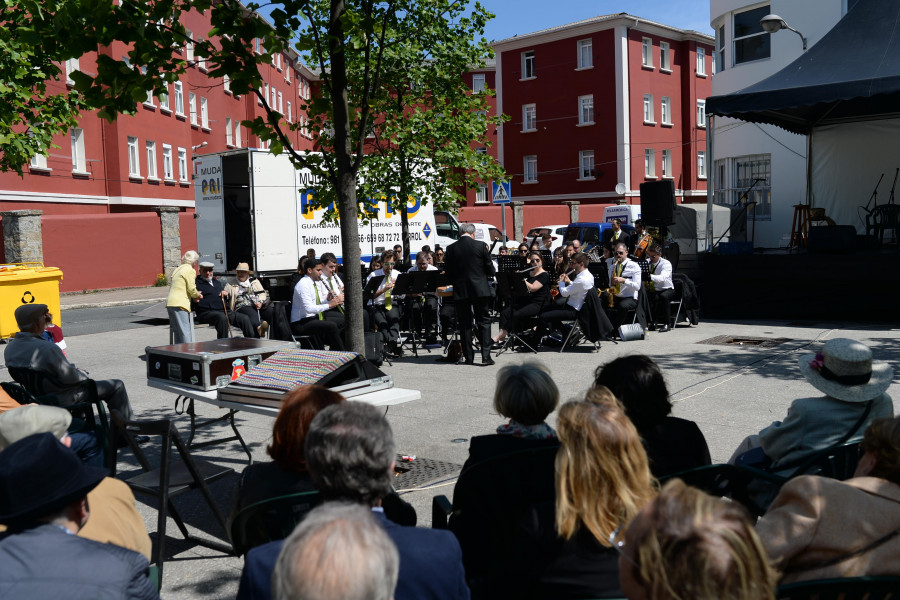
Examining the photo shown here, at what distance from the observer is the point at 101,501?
328 centimetres

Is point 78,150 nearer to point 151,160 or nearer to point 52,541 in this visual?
point 151,160

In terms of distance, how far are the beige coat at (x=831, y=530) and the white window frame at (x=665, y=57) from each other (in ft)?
142

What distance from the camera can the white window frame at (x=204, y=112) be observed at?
1575 inches

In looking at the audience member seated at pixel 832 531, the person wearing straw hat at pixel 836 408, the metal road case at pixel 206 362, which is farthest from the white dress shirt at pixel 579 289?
the audience member seated at pixel 832 531

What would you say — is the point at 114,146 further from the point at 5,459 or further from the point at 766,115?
the point at 5,459

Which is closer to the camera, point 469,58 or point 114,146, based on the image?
point 469,58

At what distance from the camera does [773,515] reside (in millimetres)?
2381

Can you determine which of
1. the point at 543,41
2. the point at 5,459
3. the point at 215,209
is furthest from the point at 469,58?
the point at 543,41

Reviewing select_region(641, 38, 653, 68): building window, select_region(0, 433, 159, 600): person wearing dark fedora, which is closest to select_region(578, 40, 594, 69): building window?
select_region(641, 38, 653, 68): building window

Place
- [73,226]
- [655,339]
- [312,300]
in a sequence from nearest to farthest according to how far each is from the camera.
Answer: [312,300] < [655,339] < [73,226]

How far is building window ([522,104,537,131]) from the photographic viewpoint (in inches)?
1746

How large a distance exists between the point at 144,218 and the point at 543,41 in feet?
78.5

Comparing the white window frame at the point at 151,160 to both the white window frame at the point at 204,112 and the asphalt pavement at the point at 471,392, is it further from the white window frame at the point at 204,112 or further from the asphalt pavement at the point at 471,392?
the asphalt pavement at the point at 471,392

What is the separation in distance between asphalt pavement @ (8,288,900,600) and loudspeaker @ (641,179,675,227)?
4.06m
